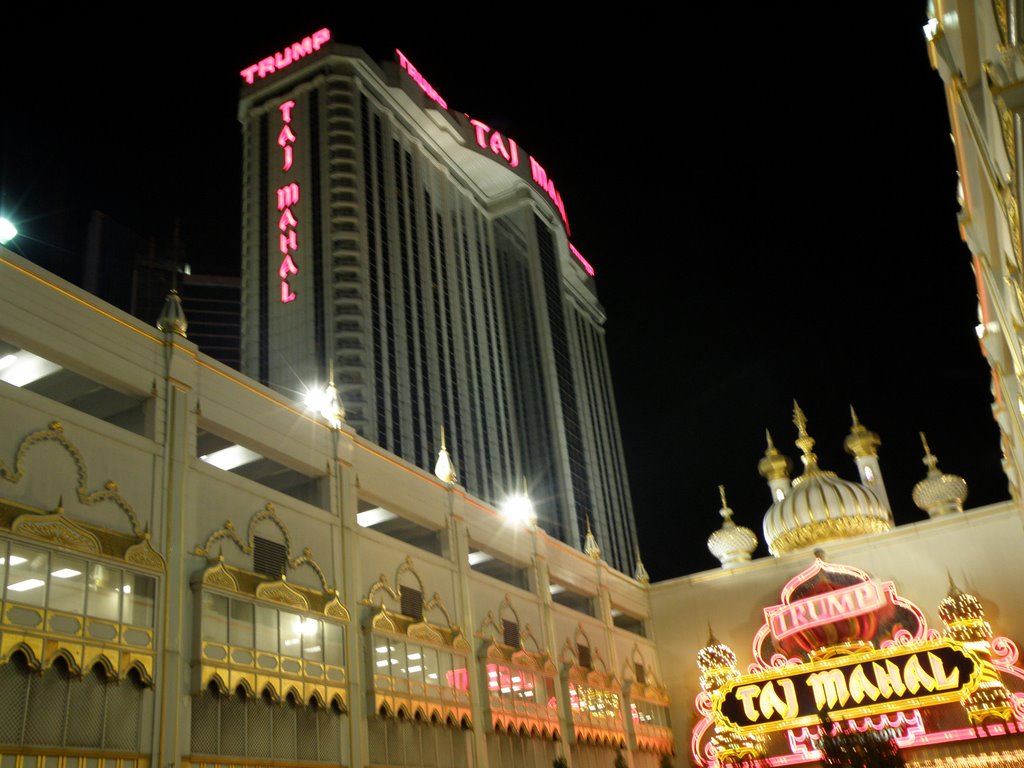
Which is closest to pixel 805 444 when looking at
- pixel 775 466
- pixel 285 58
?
pixel 775 466

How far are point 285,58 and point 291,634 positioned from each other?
273 ft

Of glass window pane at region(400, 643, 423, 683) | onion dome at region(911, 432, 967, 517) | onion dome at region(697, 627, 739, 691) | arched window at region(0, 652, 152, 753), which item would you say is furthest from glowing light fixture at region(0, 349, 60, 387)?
onion dome at region(911, 432, 967, 517)

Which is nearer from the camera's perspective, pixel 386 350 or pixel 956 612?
pixel 956 612

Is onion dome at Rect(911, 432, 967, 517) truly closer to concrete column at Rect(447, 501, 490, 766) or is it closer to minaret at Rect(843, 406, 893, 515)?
minaret at Rect(843, 406, 893, 515)

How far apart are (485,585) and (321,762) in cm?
1180

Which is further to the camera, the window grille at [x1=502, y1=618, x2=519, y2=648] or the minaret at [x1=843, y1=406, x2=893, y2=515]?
the minaret at [x1=843, y1=406, x2=893, y2=515]

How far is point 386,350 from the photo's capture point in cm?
8438

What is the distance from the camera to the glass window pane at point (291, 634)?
24.7m

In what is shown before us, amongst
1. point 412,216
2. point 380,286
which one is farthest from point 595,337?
point 380,286

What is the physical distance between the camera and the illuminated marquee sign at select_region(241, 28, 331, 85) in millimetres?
95625

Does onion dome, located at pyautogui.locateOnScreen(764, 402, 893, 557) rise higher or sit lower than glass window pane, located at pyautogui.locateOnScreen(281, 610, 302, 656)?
higher

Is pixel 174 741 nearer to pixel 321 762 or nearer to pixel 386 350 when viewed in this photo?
pixel 321 762

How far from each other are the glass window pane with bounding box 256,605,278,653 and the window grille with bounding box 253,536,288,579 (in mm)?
926

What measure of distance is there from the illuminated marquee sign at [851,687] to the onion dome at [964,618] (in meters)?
0.90
